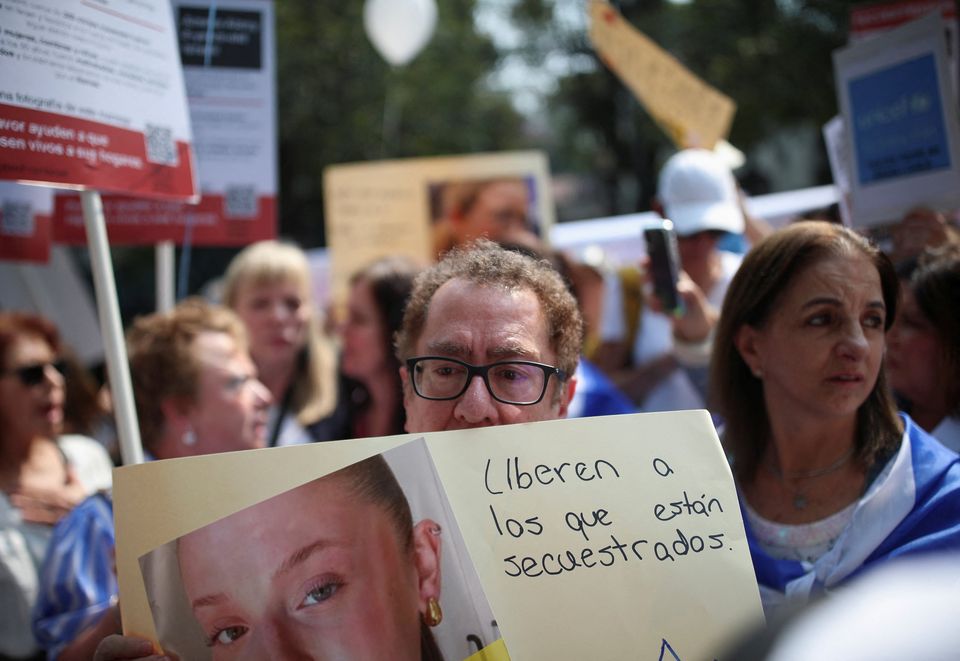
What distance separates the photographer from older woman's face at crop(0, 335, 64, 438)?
3412 mm

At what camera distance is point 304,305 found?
4.54 m

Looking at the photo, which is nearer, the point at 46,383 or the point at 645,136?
the point at 46,383

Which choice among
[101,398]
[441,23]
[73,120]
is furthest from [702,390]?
[441,23]

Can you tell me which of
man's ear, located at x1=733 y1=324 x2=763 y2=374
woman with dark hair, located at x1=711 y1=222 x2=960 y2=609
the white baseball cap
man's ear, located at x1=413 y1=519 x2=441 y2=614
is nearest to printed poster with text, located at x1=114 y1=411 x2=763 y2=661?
man's ear, located at x1=413 y1=519 x2=441 y2=614

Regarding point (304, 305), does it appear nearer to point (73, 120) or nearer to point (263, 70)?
point (263, 70)

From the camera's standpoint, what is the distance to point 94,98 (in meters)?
2.25


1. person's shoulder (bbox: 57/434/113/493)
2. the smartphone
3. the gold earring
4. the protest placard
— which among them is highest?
the protest placard

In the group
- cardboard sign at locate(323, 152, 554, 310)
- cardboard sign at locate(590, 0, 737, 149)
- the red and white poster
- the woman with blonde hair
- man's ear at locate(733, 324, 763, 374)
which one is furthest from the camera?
cardboard sign at locate(323, 152, 554, 310)

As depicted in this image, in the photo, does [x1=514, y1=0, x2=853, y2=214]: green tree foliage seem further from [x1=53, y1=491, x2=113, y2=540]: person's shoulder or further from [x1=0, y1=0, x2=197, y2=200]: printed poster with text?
[x1=53, y1=491, x2=113, y2=540]: person's shoulder

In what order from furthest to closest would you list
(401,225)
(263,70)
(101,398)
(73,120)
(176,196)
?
(401,225)
(101,398)
(263,70)
(176,196)
(73,120)

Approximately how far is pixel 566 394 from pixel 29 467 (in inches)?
92.6

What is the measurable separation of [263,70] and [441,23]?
46.9 ft

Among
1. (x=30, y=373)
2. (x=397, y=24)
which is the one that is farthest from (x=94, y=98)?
(x=397, y=24)

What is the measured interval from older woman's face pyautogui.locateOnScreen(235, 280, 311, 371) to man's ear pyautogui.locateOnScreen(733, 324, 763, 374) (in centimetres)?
257
